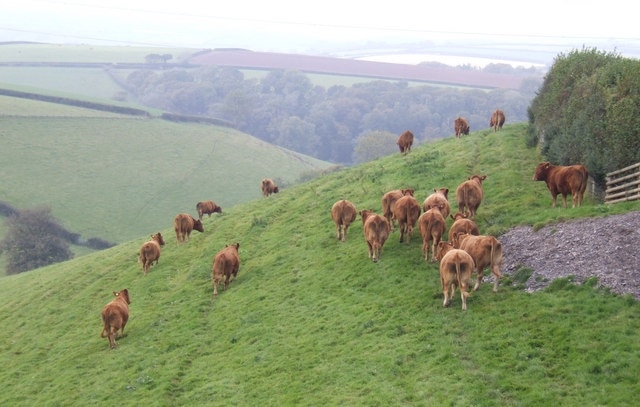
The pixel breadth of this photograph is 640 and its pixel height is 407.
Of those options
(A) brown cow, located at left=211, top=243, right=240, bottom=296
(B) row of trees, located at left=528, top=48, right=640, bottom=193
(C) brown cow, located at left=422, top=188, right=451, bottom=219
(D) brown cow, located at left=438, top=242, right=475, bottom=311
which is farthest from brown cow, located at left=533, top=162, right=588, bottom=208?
(A) brown cow, located at left=211, top=243, right=240, bottom=296

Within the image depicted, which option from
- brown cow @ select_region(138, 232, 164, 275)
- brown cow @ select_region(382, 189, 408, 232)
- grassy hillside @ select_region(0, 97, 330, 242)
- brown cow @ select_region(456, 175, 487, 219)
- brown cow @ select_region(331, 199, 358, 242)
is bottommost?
grassy hillside @ select_region(0, 97, 330, 242)

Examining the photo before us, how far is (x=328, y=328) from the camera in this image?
24.3 metres

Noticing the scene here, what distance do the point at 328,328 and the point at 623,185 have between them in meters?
14.6

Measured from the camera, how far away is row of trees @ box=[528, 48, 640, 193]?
31812 millimetres

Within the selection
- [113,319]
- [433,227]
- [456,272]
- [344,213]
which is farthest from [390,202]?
[113,319]

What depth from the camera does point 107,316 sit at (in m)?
27.6

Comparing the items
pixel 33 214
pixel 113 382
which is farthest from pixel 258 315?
pixel 33 214

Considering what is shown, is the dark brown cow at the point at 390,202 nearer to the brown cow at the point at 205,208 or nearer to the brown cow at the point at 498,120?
the brown cow at the point at 498,120

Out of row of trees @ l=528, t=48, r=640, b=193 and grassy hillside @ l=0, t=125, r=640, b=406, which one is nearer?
grassy hillside @ l=0, t=125, r=640, b=406

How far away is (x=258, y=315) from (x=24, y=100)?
402ft

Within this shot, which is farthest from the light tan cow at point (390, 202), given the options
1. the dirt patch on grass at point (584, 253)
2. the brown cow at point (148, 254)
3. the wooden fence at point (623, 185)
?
the brown cow at point (148, 254)

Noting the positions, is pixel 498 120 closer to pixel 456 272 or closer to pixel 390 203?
pixel 390 203

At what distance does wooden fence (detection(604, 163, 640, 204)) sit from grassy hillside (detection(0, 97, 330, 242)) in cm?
7197

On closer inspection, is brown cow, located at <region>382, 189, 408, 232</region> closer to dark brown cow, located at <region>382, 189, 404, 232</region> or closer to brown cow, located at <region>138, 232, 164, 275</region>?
dark brown cow, located at <region>382, 189, 404, 232</region>
